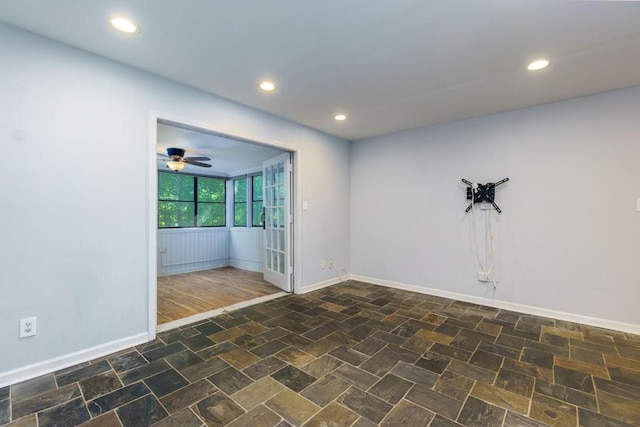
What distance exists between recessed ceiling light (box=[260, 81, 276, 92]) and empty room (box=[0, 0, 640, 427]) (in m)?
0.03

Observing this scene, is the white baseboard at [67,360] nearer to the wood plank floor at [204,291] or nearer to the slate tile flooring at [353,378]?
the slate tile flooring at [353,378]

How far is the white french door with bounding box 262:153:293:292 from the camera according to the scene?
4.09 meters

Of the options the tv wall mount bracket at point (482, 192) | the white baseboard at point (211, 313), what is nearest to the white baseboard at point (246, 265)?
the white baseboard at point (211, 313)

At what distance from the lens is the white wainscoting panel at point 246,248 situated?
6.07 meters

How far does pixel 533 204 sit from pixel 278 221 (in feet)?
10.9

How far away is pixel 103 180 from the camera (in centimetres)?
234

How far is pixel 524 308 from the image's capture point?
333 cm

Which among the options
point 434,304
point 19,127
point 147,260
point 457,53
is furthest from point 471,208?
point 19,127

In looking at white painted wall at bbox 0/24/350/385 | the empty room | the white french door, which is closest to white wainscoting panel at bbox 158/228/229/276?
the empty room

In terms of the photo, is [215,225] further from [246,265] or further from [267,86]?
[267,86]

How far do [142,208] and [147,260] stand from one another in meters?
0.48

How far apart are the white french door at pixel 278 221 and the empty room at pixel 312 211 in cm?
7

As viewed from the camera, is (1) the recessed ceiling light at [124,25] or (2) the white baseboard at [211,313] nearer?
(1) the recessed ceiling light at [124,25]

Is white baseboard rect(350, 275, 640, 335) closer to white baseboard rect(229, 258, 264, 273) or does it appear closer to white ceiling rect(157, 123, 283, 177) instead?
white baseboard rect(229, 258, 264, 273)
